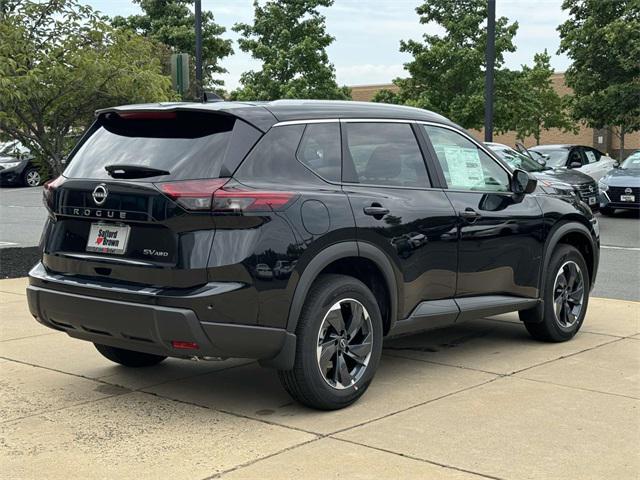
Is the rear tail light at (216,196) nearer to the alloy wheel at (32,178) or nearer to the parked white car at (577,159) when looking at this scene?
the parked white car at (577,159)

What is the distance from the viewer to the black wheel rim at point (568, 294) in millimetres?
7102

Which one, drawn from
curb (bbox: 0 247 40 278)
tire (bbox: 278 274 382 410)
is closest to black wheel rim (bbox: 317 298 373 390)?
tire (bbox: 278 274 382 410)

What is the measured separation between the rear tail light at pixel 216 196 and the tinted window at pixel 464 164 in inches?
70.5

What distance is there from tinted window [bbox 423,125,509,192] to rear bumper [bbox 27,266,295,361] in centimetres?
200

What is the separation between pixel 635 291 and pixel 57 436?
709 centimetres

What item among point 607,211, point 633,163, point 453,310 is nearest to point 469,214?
point 453,310

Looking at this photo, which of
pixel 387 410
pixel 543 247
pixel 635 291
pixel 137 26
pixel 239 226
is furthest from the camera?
pixel 137 26

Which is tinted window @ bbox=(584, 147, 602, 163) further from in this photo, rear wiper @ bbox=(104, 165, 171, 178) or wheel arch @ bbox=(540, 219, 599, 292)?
rear wiper @ bbox=(104, 165, 171, 178)

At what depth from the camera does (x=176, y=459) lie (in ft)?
14.6

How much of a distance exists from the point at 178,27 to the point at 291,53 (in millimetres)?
8045

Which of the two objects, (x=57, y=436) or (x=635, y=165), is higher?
(x=635, y=165)

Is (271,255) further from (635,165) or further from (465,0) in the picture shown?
(465,0)

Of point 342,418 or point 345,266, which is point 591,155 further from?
point 342,418

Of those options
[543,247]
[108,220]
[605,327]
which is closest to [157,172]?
[108,220]
